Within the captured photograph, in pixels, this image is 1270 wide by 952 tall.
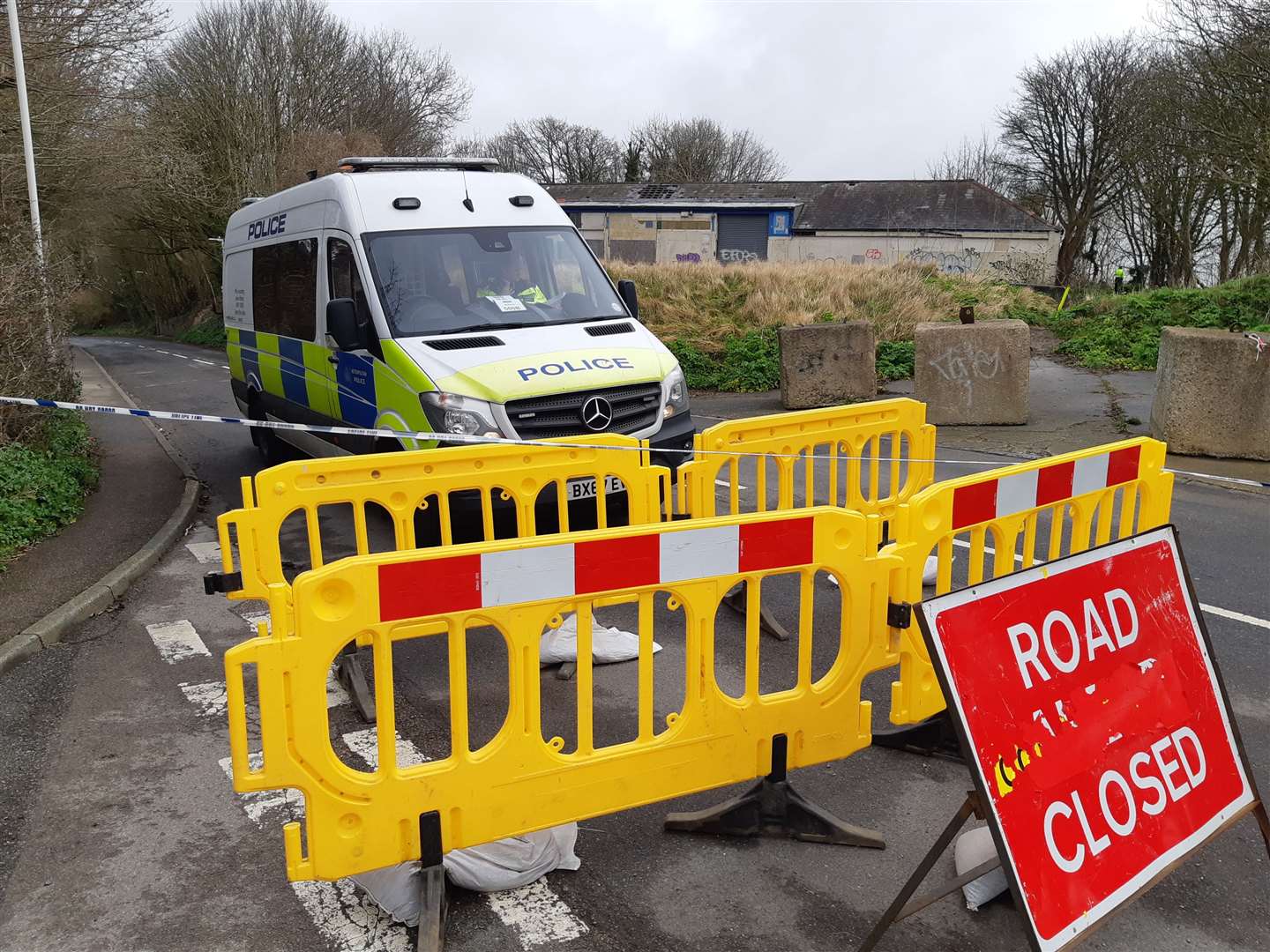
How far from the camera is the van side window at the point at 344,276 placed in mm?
7855

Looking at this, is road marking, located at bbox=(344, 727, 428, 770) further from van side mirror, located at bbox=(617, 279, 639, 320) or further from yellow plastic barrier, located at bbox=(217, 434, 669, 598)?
van side mirror, located at bbox=(617, 279, 639, 320)

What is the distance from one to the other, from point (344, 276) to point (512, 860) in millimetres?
5754

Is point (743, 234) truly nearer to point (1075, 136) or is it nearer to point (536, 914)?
point (1075, 136)

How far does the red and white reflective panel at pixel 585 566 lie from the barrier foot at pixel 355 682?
1977mm

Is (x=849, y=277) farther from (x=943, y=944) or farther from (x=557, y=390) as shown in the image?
(x=943, y=944)

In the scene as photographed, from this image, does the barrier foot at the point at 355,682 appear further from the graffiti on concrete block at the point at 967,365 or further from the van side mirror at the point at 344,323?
the graffiti on concrete block at the point at 967,365

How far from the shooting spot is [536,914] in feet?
11.1

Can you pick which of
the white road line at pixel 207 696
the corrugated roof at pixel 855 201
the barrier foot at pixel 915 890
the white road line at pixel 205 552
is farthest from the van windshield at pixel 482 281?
the corrugated roof at pixel 855 201

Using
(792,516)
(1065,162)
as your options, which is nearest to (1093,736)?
(792,516)

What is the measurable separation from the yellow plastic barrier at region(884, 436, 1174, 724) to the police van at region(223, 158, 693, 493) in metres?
3.16

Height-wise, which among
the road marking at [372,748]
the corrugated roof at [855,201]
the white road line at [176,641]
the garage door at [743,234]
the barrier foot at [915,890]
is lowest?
the white road line at [176,641]

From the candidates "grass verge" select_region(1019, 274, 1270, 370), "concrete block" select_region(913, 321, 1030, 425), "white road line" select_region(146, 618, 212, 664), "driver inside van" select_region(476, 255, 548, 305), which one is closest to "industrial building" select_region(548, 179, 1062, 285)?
"grass verge" select_region(1019, 274, 1270, 370)

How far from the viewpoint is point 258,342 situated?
10.4 metres

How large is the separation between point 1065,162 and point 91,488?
44.8 metres
